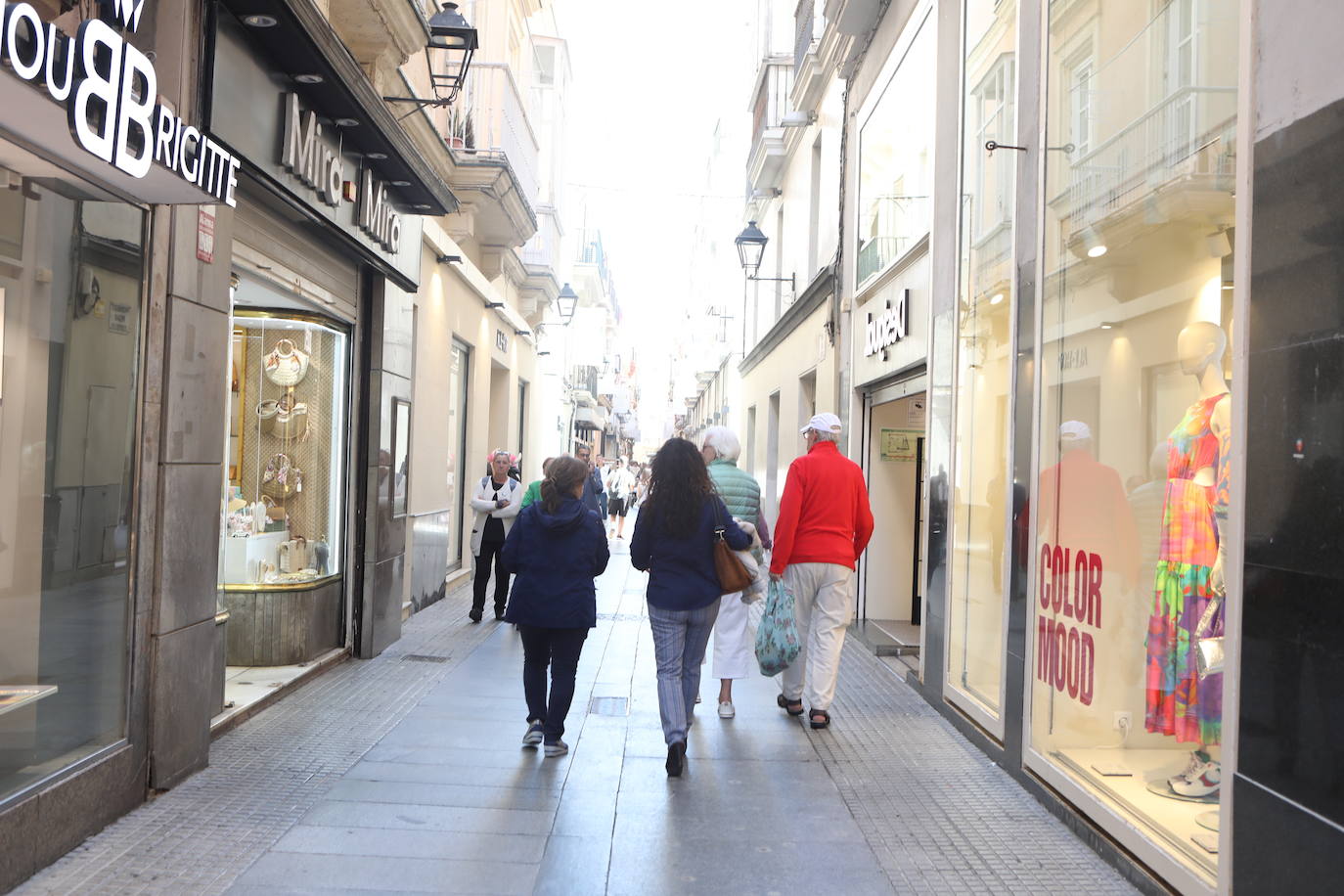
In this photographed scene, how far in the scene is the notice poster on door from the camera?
1123 centimetres

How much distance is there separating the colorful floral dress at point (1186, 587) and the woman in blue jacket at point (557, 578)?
9.07ft

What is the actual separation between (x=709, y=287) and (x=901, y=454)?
29591mm

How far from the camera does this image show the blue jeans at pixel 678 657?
577 centimetres

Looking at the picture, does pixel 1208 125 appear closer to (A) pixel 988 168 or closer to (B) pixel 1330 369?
(B) pixel 1330 369

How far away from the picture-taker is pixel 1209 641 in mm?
4207

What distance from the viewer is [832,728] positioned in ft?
22.5

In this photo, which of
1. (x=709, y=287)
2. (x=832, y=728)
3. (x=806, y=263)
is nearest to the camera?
(x=832, y=728)

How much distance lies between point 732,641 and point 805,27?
11025 mm

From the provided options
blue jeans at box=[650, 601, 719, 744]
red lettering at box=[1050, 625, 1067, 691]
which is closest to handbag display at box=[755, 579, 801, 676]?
blue jeans at box=[650, 601, 719, 744]

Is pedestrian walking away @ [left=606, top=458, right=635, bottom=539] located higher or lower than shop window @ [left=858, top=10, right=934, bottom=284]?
lower

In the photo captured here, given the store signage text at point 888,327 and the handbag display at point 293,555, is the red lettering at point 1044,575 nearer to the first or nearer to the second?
the store signage text at point 888,327

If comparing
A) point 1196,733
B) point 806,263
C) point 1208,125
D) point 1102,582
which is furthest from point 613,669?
point 806,263

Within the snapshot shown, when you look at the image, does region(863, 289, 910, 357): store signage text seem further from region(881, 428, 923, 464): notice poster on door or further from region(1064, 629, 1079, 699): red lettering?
region(1064, 629, 1079, 699): red lettering

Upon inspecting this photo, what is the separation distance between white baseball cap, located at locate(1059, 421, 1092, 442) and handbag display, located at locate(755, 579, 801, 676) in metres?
2.05
